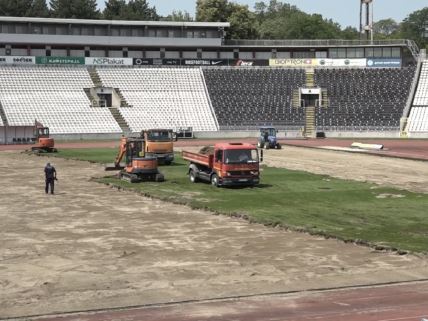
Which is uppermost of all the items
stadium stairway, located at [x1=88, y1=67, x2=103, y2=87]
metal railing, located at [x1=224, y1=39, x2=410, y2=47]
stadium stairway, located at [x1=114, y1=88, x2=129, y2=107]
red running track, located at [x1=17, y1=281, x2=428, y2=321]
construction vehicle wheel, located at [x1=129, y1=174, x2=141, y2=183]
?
metal railing, located at [x1=224, y1=39, x2=410, y2=47]

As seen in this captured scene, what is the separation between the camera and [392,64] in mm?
100562

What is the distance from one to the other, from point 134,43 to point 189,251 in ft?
277

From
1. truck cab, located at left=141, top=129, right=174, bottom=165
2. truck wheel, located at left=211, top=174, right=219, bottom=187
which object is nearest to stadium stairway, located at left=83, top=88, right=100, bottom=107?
truck cab, located at left=141, top=129, right=174, bottom=165

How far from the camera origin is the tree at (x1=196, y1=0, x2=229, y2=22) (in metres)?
128

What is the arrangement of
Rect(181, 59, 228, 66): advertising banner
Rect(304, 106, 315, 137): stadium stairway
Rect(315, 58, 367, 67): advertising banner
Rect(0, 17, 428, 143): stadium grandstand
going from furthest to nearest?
Rect(315, 58, 367, 67): advertising banner → Rect(181, 59, 228, 66): advertising banner → Rect(304, 106, 315, 137): stadium stairway → Rect(0, 17, 428, 143): stadium grandstand

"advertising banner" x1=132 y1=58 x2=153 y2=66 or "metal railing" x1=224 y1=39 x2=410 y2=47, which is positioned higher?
"metal railing" x1=224 y1=39 x2=410 y2=47

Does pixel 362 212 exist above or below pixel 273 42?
below

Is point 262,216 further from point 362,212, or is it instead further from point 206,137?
point 206,137

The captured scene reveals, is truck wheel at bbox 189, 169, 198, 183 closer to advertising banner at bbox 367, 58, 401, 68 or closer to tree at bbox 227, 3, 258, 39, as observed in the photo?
advertising banner at bbox 367, 58, 401, 68

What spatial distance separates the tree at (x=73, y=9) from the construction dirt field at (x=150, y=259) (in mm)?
111156

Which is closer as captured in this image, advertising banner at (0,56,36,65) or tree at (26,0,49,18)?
advertising banner at (0,56,36,65)

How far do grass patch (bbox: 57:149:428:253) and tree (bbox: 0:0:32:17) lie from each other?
103 meters

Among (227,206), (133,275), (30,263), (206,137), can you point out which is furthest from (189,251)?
(206,137)

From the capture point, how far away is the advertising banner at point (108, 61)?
311ft
